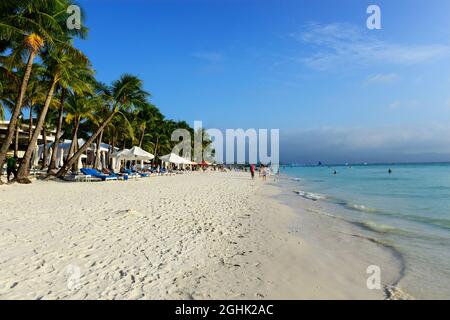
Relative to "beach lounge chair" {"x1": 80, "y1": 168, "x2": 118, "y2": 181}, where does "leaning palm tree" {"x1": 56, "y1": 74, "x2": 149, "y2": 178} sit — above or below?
above

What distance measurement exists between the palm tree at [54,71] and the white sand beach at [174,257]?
28.6 ft

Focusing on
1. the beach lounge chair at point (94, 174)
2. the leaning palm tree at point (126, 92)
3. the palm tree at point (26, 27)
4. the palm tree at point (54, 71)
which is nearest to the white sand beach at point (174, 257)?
the palm tree at point (26, 27)

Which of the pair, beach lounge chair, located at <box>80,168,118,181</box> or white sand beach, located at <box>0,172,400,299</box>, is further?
beach lounge chair, located at <box>80,168,118,181</box>

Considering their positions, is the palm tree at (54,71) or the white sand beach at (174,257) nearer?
the white sand beach at (174,257)

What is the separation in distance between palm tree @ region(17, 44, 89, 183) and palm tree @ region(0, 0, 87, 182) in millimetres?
820

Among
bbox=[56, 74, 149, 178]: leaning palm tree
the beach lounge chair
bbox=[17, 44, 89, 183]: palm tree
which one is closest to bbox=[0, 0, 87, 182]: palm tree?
bbox=[17, 44, 89, 183]: palm tree

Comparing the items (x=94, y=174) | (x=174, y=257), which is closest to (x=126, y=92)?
(x=94, y=174)

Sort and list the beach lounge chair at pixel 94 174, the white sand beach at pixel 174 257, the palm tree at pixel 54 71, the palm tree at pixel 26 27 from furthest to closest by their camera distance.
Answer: the beach lounge chair at pixel 94 174 → the palm tree at pixel 54 71 → the palm tree at pixel 26 27 → the white sand beach at pixel 174 257

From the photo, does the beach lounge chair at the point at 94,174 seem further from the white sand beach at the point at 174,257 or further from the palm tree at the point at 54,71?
the white sand beach at the point at 174,257

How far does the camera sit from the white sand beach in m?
3.53

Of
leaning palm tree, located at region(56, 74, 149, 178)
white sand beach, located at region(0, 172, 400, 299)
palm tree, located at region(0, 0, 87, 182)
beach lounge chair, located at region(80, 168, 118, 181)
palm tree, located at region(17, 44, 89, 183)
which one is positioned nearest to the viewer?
white sand beach, located at region(0, 172, 400, 299)

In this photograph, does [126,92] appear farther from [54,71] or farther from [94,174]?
[94,174]

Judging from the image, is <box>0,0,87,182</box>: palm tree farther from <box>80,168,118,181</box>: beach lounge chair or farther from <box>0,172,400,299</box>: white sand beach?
<box>0,172,400,299</box>: white sand beach

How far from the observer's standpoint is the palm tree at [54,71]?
50.9 feet
